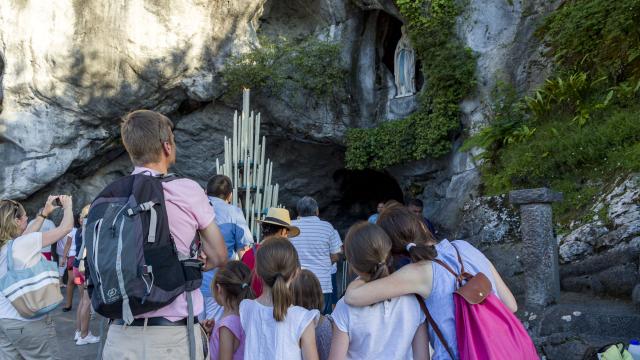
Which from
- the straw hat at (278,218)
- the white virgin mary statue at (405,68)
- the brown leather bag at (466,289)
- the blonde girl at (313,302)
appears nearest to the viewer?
the brown leather bag at (466,289)

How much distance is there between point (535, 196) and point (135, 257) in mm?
4035

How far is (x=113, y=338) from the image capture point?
228cm

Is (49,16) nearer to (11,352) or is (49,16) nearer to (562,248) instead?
(11,352)

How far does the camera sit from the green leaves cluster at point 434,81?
34.1 feet

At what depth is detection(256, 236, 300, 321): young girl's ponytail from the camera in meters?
2.73

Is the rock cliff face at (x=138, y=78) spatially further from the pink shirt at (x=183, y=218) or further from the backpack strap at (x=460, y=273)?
the pink shirt at (x=183, y=218)

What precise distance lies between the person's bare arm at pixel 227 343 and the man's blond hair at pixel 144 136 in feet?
3.68

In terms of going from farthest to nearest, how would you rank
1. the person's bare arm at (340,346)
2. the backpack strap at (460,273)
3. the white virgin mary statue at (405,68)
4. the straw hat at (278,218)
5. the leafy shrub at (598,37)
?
the white virgin mary statue at (405,68), the leafy shrub at (598,37), the straw hat at (278,218), the person's bare arm at (340,346), the backpack strap at (460,273)

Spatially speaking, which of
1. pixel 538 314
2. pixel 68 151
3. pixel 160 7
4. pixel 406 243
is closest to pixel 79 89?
pixel 68 151

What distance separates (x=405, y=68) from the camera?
12477 millimetres

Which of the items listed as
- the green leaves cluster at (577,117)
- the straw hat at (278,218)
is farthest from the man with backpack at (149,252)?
the green leaves cluster at (577,117)

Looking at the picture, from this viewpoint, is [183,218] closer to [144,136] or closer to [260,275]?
[144,136]

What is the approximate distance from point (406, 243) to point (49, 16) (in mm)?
12305

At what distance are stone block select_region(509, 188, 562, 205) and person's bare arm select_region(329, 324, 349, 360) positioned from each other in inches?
130
